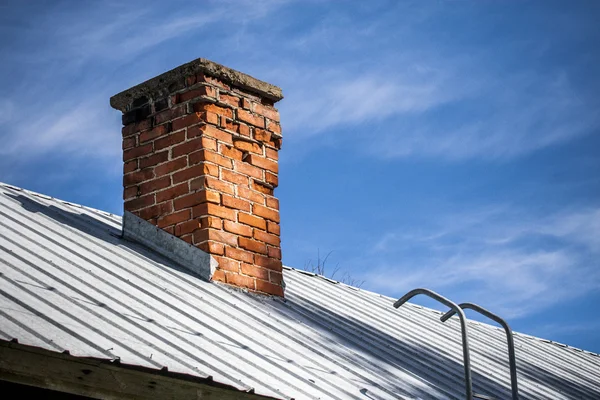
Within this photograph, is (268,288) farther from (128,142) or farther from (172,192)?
(128,142)

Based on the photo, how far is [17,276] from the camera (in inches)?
215

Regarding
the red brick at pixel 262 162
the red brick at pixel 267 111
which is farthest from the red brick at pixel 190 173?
the red brick at pixel 267 111

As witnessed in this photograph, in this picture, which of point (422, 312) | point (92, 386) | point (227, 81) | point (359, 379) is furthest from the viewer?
point (422, 312)

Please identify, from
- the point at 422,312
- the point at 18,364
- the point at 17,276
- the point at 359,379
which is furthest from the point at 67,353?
the point at 422,312

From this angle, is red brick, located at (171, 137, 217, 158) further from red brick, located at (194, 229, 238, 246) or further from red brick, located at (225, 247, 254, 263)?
red brick, located at (225, 247, 254, 263)

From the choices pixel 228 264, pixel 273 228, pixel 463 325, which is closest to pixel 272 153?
pixel 273 228

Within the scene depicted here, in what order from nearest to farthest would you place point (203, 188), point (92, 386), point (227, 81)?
1. point (92, 386)
2. point (203, 188)
3. point (227, 81)

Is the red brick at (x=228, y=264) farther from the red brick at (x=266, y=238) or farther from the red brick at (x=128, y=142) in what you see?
the red brick at (x=128, y=142)

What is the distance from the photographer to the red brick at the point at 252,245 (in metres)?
7.64

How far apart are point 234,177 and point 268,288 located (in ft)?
2.87

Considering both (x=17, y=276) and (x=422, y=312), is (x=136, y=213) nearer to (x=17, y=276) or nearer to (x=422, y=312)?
(x=17, y=276)

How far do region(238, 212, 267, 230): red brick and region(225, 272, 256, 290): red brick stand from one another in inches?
17.4

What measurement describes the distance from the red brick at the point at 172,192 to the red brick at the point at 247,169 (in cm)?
44

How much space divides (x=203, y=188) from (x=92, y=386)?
2932mm
